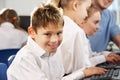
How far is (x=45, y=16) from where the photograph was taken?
1.18 metres

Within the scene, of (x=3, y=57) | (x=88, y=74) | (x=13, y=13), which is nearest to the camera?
(x=88, y=74)

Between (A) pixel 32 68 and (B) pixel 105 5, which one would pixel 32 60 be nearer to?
(A) pixel 32 68

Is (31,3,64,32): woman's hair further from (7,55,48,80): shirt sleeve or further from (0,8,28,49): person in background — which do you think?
(0,8,28,49): person in background

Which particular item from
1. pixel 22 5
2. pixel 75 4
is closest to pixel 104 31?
pixel 75 4

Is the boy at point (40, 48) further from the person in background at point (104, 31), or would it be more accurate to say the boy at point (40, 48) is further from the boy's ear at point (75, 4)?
the person in background at point (104, 31)

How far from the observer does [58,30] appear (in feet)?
3.87

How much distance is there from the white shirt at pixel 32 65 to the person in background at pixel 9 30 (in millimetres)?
1963

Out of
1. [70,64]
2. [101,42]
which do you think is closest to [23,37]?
[101,42]

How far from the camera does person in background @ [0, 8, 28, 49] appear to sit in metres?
3.17

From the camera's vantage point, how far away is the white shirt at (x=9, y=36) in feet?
10.4

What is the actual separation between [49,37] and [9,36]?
209 centimetres

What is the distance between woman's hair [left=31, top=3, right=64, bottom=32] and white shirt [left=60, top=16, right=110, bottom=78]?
0.15m

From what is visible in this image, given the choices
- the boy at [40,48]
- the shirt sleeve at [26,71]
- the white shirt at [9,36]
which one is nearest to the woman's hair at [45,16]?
the boy at [40,48]

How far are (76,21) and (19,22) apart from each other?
1.98 metres
